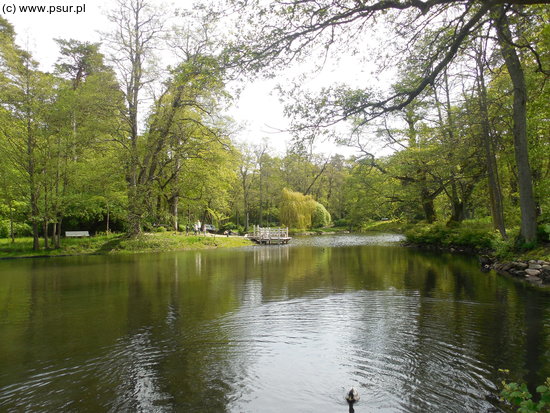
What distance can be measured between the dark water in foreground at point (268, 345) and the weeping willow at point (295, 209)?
30194mm

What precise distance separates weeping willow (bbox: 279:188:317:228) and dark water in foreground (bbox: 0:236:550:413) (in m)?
30.2

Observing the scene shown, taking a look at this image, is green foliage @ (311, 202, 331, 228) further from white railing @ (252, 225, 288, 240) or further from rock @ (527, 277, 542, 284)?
rock @ (527, 277, 542, 284)

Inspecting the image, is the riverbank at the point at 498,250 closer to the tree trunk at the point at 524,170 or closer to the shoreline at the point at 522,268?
the shoreline at the point at 522,268

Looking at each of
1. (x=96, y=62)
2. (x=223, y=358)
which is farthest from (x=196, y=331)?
(x=96, y=62)

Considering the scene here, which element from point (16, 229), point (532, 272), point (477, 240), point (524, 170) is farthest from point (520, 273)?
point (16, 229)

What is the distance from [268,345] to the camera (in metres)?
6.02

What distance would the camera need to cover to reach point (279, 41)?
19.3 ft

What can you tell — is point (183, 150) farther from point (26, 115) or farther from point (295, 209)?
point (295, 209)

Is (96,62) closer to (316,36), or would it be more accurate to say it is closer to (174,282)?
(174,282)

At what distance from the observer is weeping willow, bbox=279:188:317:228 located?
41531 mm

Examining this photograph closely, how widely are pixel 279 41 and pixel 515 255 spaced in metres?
12.0

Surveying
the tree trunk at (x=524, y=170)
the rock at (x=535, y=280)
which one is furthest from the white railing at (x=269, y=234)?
the rock at (x=535, y=280)

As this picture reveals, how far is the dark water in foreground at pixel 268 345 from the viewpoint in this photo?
4.30m

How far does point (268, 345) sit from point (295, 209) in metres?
35.9
